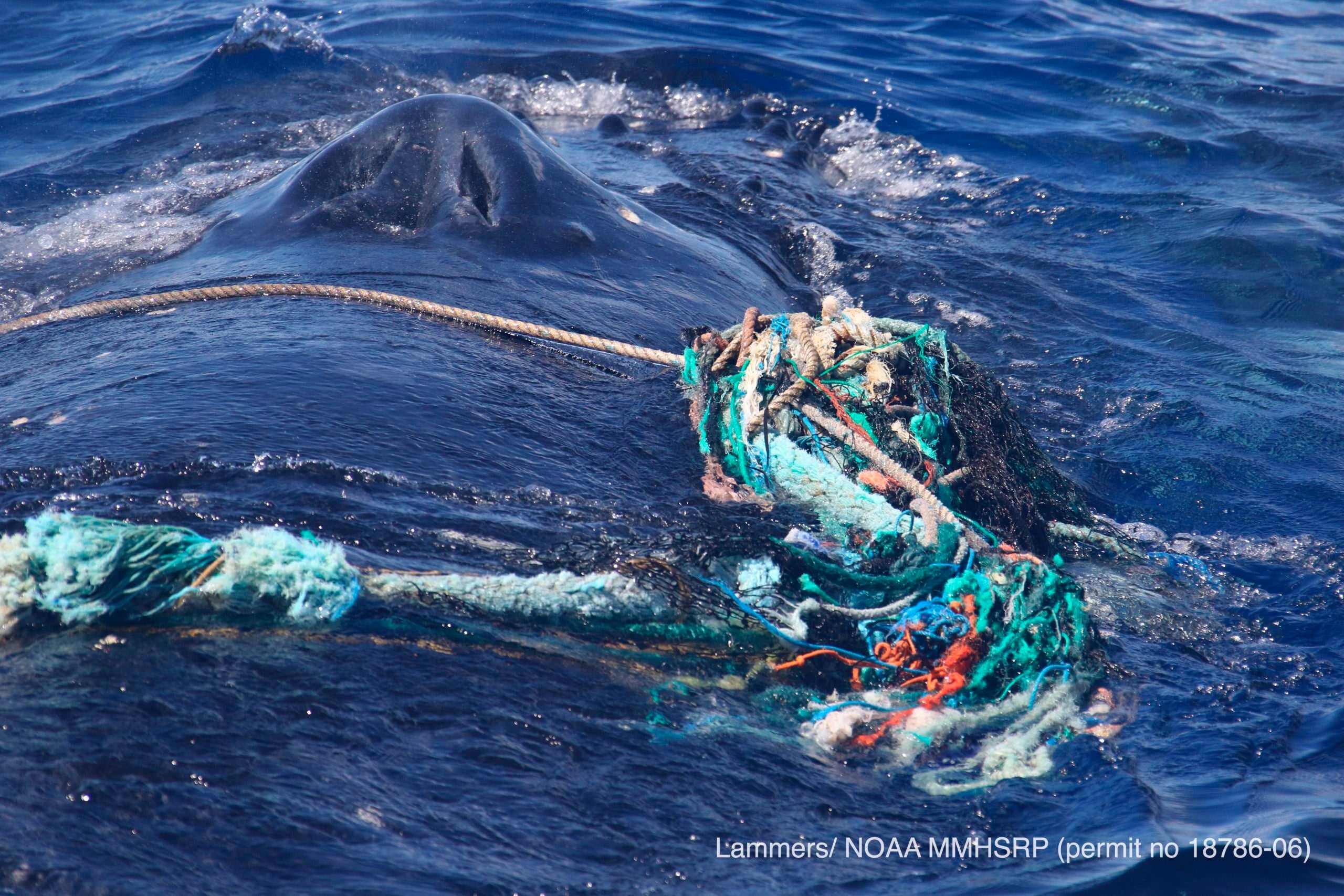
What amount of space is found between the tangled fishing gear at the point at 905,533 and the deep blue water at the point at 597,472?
5.9 inches

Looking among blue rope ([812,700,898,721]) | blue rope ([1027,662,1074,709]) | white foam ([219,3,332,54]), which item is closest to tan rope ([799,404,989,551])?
blue rope ([1027,662,1074,709])

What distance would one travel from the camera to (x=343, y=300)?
461cm

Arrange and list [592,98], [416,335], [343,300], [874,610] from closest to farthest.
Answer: [874,610]
[416,335]
[343,300]
[592,98]

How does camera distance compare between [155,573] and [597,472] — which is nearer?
[155,573]

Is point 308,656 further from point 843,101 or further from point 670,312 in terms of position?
point 843,101

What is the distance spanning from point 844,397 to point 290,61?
30.9ft

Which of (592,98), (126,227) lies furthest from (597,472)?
(592,98)

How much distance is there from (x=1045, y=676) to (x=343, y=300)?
10.6ft

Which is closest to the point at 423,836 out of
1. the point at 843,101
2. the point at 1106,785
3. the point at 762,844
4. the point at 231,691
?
the point at 231,691

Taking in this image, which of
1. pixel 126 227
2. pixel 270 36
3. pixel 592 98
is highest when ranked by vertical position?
pixel 270 36

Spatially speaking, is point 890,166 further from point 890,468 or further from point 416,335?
point 890,468

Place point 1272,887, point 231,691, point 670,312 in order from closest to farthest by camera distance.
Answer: point 231,691 < point 1272,887 < point 670,312

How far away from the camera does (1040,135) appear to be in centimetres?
1066

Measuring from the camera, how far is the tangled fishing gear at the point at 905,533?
2889 millimetres
